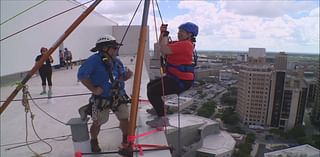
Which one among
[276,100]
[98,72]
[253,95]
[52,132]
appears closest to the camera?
[98,72]

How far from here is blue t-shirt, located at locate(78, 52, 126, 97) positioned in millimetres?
2109

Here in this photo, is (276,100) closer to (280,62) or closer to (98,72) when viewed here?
(280,62)

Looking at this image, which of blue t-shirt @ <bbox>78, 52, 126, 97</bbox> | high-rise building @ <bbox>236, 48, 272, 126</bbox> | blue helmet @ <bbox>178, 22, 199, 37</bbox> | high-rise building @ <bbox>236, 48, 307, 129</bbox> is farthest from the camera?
high-rise building @ <bbox>236, 48, 307, 129</bbox>

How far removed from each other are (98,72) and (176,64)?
2.82 feet

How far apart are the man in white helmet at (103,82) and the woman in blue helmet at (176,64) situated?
484mm

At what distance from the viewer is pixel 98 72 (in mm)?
2195

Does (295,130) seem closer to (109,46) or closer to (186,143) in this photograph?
(186,143)

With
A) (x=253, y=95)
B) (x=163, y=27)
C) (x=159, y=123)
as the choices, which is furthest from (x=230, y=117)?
(x=163, y=27)

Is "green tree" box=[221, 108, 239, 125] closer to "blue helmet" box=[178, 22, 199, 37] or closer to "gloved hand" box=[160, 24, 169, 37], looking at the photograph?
"blue helmet" box=[178, 22, 199, 37]

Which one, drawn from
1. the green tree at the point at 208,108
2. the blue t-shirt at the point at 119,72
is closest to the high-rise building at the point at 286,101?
the green tree at the point at 208,108

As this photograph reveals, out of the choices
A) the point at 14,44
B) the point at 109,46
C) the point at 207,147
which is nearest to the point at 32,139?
the point at 109,46

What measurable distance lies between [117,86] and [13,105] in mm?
3928

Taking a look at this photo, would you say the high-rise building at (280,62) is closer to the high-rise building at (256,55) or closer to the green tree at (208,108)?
the green tree at (208,108)

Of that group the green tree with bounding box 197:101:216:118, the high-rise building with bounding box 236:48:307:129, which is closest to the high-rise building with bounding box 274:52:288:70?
the high-rise building with bounding box 236:48:307:129
